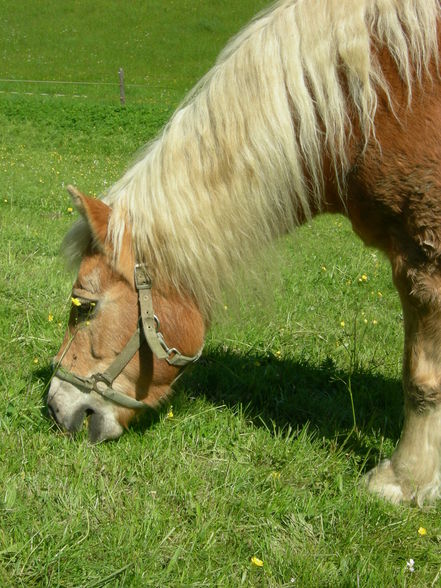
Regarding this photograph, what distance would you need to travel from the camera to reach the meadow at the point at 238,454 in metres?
2.24

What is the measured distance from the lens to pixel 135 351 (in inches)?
108

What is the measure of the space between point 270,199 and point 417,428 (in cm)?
118

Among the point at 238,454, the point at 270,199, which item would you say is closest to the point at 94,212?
the point at 270,199

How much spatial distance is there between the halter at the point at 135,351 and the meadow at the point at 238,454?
0.24 meters

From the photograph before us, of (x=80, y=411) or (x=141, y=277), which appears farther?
(x=80, y=411)

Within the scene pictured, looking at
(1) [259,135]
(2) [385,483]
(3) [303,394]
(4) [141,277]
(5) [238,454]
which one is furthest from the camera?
(3) [303,394]

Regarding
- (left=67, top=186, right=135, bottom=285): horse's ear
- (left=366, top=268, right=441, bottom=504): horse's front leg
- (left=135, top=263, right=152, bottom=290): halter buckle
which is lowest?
(left=366, top=268, right=441, bottom=504): horse's front leg

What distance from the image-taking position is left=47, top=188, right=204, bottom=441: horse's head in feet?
8.78

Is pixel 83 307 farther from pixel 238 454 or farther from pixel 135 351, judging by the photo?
pixel 238 454

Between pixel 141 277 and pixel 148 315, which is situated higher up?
pixel 141 277

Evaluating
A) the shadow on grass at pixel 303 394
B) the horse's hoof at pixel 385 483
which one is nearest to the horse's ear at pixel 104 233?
the shadow on grass at pixel 303 394

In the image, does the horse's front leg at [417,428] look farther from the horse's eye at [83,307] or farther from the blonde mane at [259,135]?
the horse's eye at [83,307]

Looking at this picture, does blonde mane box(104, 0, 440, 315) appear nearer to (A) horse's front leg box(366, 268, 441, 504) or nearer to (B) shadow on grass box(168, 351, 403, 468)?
(A) horse's front leg box(366, 268, 441, 504)

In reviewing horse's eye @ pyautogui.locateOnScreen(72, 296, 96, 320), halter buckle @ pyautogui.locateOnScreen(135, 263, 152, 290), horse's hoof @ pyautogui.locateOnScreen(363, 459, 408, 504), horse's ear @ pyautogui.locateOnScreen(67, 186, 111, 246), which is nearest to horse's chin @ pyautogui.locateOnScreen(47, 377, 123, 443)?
horse's eye @ pyautogui.locateOnScreen(72, 296, 96, 320)
